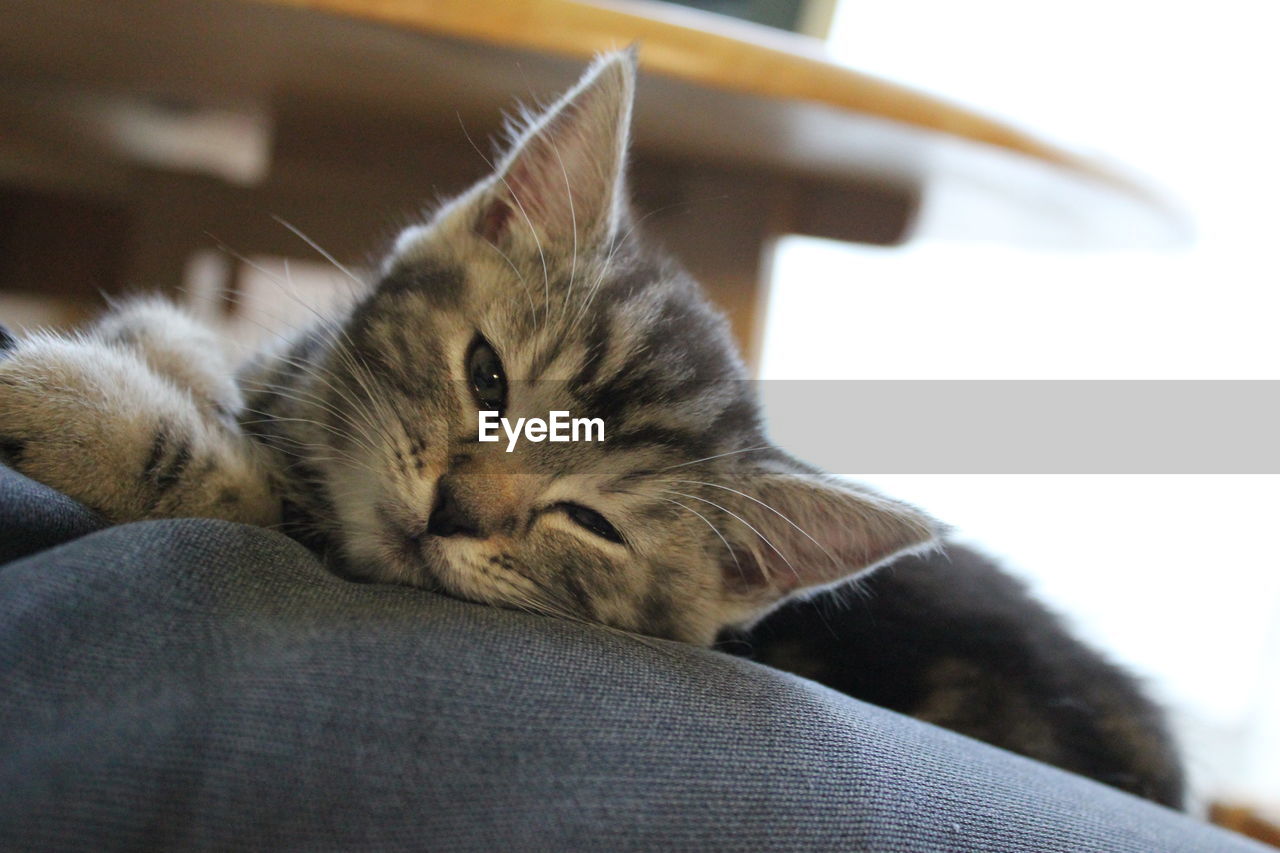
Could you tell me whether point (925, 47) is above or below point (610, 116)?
above

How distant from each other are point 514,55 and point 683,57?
0.69ft

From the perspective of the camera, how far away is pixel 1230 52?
1796 mm

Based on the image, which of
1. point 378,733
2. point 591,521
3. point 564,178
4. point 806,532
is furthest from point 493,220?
point 378,733

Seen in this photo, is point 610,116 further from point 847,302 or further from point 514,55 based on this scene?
point 847,302

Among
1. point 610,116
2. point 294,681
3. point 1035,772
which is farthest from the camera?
point 610,116

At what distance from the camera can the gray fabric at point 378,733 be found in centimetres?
44

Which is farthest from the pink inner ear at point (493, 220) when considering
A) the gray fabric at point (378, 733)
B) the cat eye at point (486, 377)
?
the gray fabric at point (378, 733)

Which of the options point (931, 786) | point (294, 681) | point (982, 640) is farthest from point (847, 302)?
point (294, 681)

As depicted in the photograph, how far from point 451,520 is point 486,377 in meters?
0.17

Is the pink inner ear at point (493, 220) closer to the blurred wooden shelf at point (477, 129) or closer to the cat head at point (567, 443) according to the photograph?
the cat head at point (567, 443)

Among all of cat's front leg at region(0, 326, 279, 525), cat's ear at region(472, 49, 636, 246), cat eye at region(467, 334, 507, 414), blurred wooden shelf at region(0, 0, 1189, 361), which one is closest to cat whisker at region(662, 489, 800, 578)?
cat eye at region(467, 334, 507, 414)

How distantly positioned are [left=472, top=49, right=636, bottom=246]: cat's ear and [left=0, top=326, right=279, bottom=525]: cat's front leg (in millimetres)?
388

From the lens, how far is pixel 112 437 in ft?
2.32

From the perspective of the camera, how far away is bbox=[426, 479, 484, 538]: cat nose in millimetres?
781
